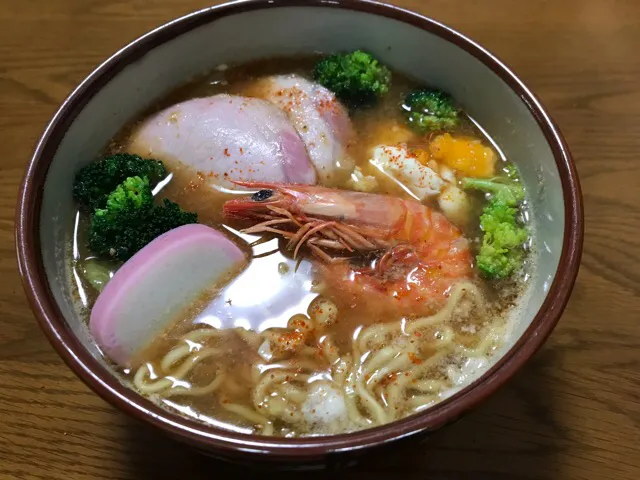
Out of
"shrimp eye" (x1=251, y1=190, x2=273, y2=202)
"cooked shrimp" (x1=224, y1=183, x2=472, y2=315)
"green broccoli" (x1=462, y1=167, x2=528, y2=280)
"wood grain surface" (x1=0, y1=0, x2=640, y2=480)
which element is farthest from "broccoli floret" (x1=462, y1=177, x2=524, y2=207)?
"shrimp eye" (x1=251, y1=190, x2=273, y2=202)

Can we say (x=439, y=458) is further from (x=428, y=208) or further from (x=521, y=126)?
(x=521, y=126)

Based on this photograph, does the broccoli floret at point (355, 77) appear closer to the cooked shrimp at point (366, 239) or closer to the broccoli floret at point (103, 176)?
the cooked shrimp at point (366, 239)

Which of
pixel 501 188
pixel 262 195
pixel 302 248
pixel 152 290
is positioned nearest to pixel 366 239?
pixel 302 248

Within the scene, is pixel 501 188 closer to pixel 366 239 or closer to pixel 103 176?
pixel 366 239

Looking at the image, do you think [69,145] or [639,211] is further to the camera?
[639,211]

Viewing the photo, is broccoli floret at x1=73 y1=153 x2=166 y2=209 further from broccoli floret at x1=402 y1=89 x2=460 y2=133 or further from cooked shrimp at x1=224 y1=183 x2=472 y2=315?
broccoli floret at x1=402 y1=89 x2=460 y2=133

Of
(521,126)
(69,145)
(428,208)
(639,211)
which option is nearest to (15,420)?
(69,145)

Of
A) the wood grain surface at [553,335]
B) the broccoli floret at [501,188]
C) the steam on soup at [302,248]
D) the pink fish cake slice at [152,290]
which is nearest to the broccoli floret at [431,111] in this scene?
the steam on soup at [302,248]
